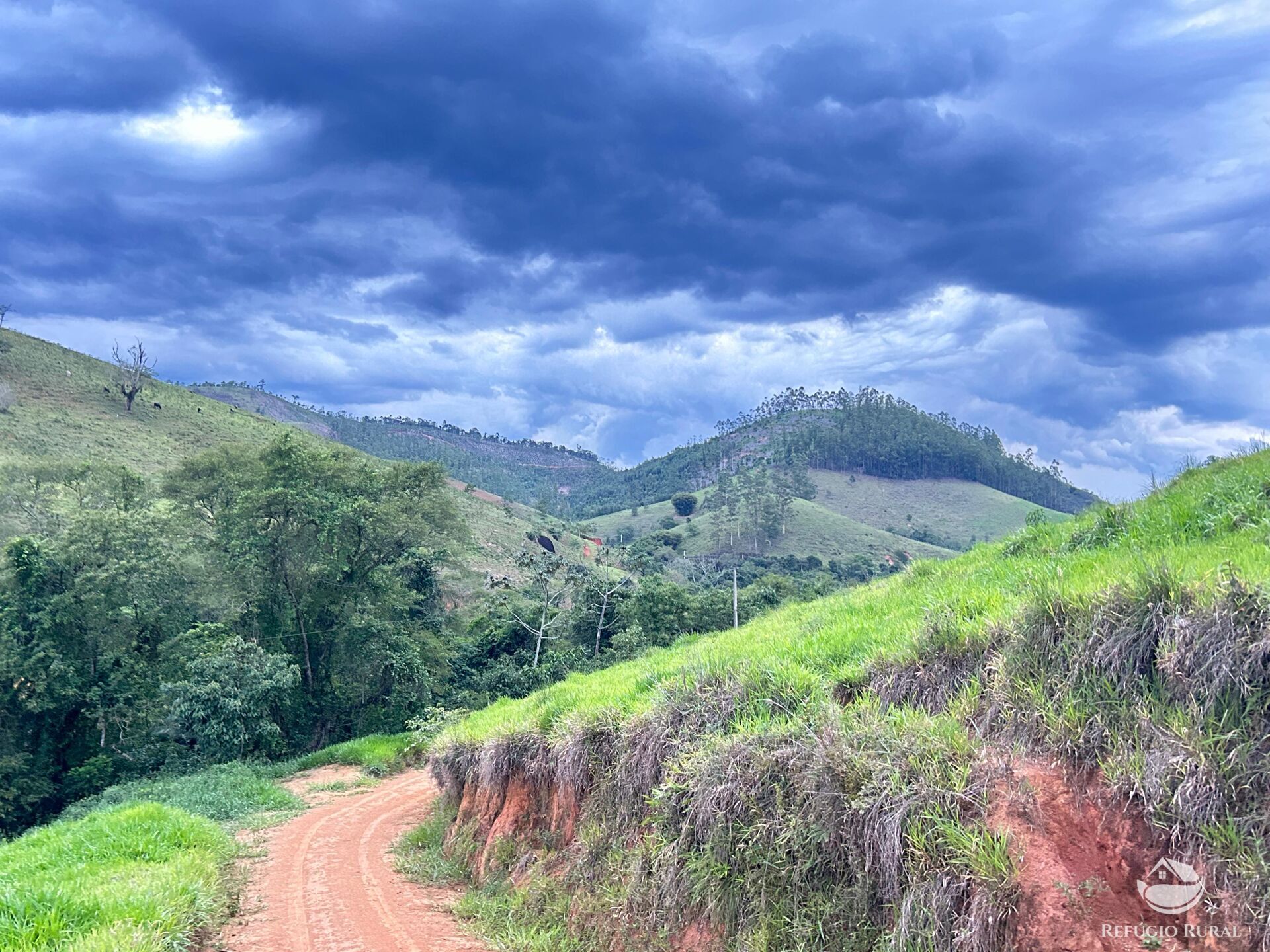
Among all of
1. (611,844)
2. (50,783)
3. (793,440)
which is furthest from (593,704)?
(793,440)

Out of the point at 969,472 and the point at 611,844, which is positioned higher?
the point at 969,472

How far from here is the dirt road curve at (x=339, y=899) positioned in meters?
8.41

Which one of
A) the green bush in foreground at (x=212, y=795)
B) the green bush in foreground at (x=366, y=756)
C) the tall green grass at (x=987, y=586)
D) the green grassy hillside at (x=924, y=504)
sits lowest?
the green bush in foreground at (x=366, y=756)

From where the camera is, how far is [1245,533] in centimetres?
596

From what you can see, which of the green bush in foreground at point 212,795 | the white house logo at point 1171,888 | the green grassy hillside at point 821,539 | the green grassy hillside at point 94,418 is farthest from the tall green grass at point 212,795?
the green grassy hillside at point 821,539

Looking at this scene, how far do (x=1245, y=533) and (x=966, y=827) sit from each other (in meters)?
3.75

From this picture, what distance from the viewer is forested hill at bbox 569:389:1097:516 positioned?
160 m

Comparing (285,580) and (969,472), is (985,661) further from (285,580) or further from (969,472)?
(969,472)

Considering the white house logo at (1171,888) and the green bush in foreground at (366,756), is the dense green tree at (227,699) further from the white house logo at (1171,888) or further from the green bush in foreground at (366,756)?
the white house logo at (1171,888)

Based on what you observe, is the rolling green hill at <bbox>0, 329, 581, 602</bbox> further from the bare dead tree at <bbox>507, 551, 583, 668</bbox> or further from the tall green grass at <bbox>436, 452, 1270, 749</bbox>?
the tall green grass at <bbox>436, 452, 1270, 749</bbox>

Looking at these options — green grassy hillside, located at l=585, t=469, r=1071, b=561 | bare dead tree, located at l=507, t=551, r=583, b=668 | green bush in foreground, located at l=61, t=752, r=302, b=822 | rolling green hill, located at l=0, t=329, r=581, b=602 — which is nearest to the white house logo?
green bush in foreground, located at l=61, t=752, r=302, b=822

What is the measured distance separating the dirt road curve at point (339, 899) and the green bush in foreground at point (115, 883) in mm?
623

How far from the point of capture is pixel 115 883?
27.9 feet

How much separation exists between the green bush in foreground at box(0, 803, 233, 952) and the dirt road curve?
24.5 inches
